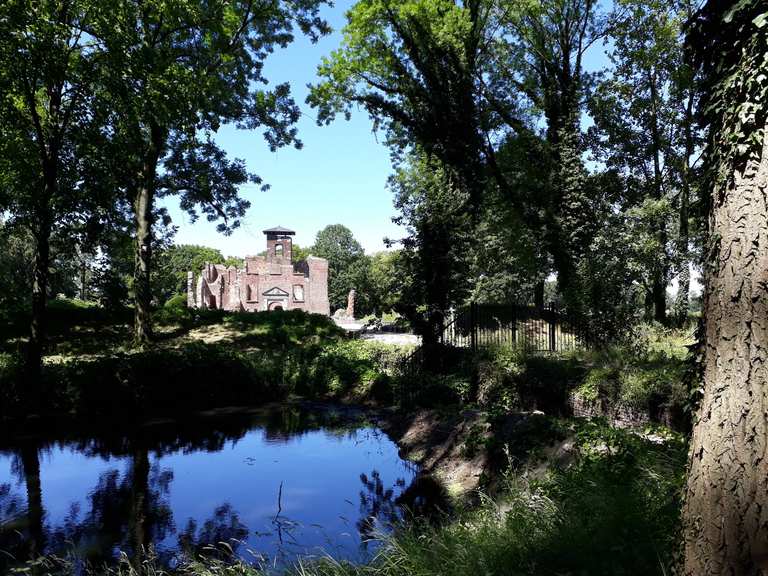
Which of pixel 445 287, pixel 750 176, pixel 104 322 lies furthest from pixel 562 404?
pixel 104 322

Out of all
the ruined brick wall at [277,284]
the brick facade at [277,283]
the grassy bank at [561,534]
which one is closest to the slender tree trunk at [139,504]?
the grassy bank at [561,534]

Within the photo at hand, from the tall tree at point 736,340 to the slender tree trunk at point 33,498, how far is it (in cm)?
733

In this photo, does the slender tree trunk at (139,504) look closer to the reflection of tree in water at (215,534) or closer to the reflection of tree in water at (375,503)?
the reflection of tree in water at (215,534)

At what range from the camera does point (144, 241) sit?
823 inches

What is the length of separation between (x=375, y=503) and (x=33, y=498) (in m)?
5.54

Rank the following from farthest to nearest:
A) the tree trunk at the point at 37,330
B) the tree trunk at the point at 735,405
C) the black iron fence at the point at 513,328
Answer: the black iron fence at the point at 513,328 < the tree trunk at the point at 37,330 < the tree trunk at the point at 735,405

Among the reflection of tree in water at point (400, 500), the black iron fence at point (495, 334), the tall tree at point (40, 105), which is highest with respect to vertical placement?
the tall tree at point (40, 105)

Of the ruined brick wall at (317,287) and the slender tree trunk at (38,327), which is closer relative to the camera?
the slender tree trunk at (38,327)

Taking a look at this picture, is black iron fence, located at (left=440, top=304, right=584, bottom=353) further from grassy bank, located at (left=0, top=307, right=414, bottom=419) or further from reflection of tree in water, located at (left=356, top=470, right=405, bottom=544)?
reflection of tree in water, located at (left=356, top=470, right=405, bottom=544)

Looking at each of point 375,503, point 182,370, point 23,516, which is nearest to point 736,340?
point 375,503

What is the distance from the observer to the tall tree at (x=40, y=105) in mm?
11480

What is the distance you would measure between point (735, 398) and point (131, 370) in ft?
50.8

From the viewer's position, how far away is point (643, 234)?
2262 cm

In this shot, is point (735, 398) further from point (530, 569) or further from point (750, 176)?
point (530, 569)
